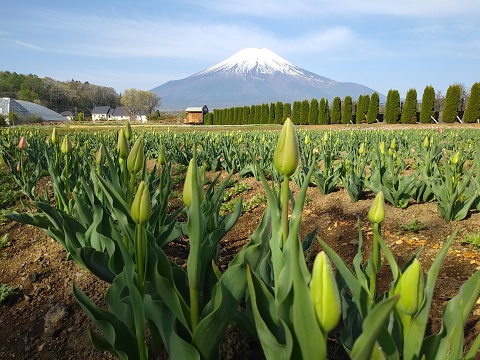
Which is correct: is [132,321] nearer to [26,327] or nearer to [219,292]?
[219,292]

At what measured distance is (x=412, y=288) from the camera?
0.98 meters

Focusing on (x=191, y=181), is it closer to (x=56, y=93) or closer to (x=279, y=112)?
(x=279, y=112)

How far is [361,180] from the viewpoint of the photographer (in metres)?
4.54

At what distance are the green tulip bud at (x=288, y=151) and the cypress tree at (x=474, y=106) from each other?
2933 cm

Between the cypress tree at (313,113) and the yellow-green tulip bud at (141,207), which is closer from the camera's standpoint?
the yellow-green tulip bud at (141,207)

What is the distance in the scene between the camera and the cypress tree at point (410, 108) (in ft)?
94.1

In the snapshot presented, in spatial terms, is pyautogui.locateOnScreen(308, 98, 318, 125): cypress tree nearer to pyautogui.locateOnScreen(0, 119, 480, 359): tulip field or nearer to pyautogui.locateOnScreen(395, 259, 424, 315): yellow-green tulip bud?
pyautogui.locateOnScreen(0, 119, 480, 359): tulip field

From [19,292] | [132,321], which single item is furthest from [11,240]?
[132,321]

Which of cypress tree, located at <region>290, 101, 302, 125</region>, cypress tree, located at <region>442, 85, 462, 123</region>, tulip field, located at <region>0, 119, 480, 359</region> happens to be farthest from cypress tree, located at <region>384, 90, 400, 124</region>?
tulip field, located at <region>0, 119, 480, 359</region>

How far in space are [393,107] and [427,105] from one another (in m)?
2.35

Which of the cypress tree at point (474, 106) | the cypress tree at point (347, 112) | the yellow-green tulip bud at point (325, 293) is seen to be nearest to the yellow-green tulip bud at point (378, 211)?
the yellow-green tulip bud at point (325, 293)

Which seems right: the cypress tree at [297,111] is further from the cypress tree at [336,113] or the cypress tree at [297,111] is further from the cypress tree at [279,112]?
the cypress tree at [336,113]

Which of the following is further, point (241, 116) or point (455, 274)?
point (241, 116)

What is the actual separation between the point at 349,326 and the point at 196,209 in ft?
2.00
